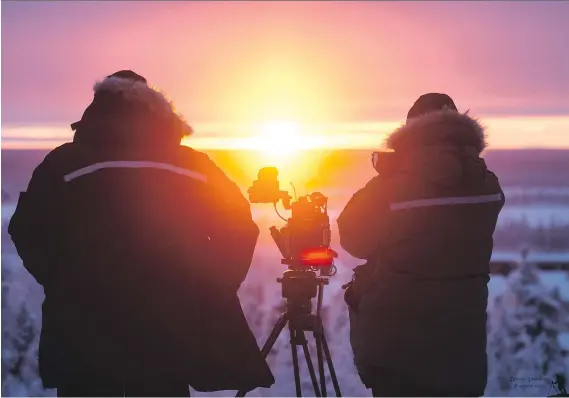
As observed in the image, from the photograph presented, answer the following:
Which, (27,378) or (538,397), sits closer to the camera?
(538,397)

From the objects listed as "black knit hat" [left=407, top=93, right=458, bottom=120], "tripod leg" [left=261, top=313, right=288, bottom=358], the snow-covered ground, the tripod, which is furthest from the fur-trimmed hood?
the snow-covered ground

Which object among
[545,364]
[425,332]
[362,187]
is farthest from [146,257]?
[545,364]

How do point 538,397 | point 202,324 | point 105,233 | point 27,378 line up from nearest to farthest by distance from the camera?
point 105,233, point 202,324, point 538,397, point 27,378

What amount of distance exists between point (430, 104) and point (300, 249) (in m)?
1.04

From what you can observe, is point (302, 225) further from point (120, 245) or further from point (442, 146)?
point (120, 245)

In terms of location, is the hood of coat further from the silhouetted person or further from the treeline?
the treeline

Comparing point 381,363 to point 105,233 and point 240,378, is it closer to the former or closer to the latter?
point 240,378

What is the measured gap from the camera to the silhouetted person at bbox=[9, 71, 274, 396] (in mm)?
2527

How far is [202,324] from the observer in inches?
107

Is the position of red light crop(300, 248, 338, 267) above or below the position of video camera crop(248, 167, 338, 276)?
below

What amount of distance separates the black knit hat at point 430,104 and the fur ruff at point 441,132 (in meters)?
0.20

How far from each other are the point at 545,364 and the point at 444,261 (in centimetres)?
334

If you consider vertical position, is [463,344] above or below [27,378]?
above

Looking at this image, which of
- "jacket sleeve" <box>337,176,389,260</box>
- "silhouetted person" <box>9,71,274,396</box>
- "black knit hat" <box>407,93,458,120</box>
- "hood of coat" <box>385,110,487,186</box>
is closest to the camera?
"silhouetted person" <box>9,71,274,396</box>
